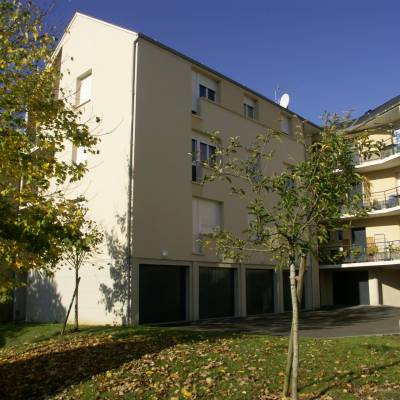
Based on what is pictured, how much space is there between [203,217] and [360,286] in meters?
14.5

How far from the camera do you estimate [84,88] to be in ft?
74.9

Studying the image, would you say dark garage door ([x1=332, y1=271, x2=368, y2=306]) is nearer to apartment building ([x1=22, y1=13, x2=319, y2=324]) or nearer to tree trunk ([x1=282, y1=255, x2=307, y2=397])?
apartment building ([x1=22, y1=13, x2=319, y2=324])

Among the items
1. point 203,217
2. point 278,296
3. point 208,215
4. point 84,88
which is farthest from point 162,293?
point 84,88

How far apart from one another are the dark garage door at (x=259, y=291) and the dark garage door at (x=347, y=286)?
8.48m

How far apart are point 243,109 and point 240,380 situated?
18872mm

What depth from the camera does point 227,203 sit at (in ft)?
75.7

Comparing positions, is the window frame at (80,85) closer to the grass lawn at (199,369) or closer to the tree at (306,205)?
the grass lawn at (199,369)

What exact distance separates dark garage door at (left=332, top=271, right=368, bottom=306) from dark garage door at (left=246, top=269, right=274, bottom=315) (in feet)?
27.8

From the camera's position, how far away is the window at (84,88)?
73.6 ft

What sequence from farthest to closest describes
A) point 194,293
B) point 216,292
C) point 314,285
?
point 314,285
point 216,292
point 194,293

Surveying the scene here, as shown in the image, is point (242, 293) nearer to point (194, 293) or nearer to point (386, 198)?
point (194, 293)

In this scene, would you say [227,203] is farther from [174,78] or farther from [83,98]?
[83,98]

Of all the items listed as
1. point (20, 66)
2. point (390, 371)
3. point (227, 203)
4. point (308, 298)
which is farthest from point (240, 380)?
point (308, 298)

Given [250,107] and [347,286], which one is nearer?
[250,107]
